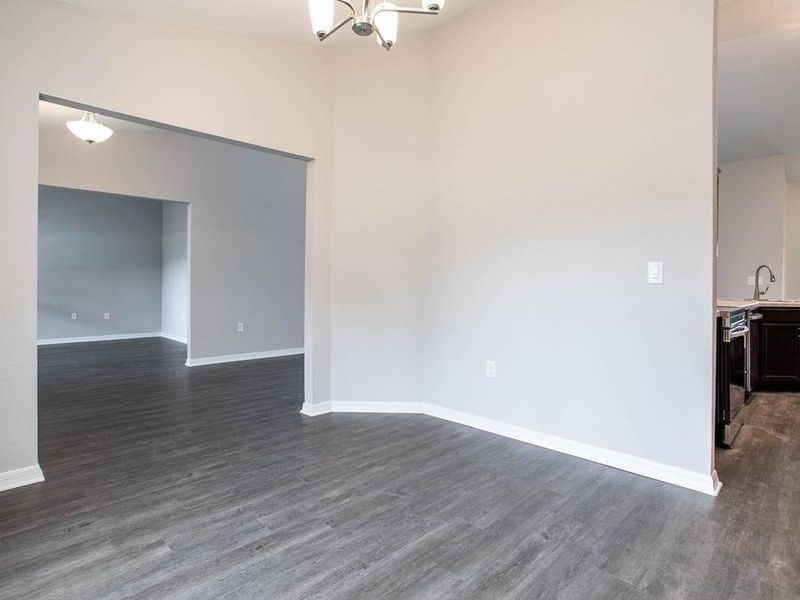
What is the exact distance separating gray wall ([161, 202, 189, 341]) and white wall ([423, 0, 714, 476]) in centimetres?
613

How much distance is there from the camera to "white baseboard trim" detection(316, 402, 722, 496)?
230 cm

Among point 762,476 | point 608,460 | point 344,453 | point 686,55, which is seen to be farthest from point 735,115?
point 344,453

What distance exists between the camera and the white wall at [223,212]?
5078mm

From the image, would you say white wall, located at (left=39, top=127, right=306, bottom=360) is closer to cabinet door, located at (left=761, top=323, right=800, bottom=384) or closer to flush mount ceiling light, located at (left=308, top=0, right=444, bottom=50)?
flush mount ceiling light, located at (left=308, top=0, right=444, bottom=50)

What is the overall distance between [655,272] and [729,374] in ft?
3.53

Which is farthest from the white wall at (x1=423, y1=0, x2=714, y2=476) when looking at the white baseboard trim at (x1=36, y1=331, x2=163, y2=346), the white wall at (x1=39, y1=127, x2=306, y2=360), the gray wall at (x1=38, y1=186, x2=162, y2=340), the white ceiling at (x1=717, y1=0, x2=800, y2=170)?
the white baseboard trim at (x1=36, y1=331, x2=163, y2=346)

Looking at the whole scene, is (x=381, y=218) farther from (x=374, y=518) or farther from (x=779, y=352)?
(x=779, y=352)

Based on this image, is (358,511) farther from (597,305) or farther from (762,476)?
(762,476)

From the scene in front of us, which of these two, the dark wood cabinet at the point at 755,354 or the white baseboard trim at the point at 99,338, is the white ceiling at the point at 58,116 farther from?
the dark wood cabinet at the point at 755,354

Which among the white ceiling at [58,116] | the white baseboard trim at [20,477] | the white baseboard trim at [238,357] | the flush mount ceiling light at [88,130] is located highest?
the white ceiling at [58,116]

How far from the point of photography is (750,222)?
562 centimetres

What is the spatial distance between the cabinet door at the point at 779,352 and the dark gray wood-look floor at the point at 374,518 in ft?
4.41

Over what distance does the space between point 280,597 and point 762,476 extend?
2.67 metres

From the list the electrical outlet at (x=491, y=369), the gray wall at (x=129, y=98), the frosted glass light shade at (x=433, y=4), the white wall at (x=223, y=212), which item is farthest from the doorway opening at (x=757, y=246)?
the white wall at (x=223, y=212)
